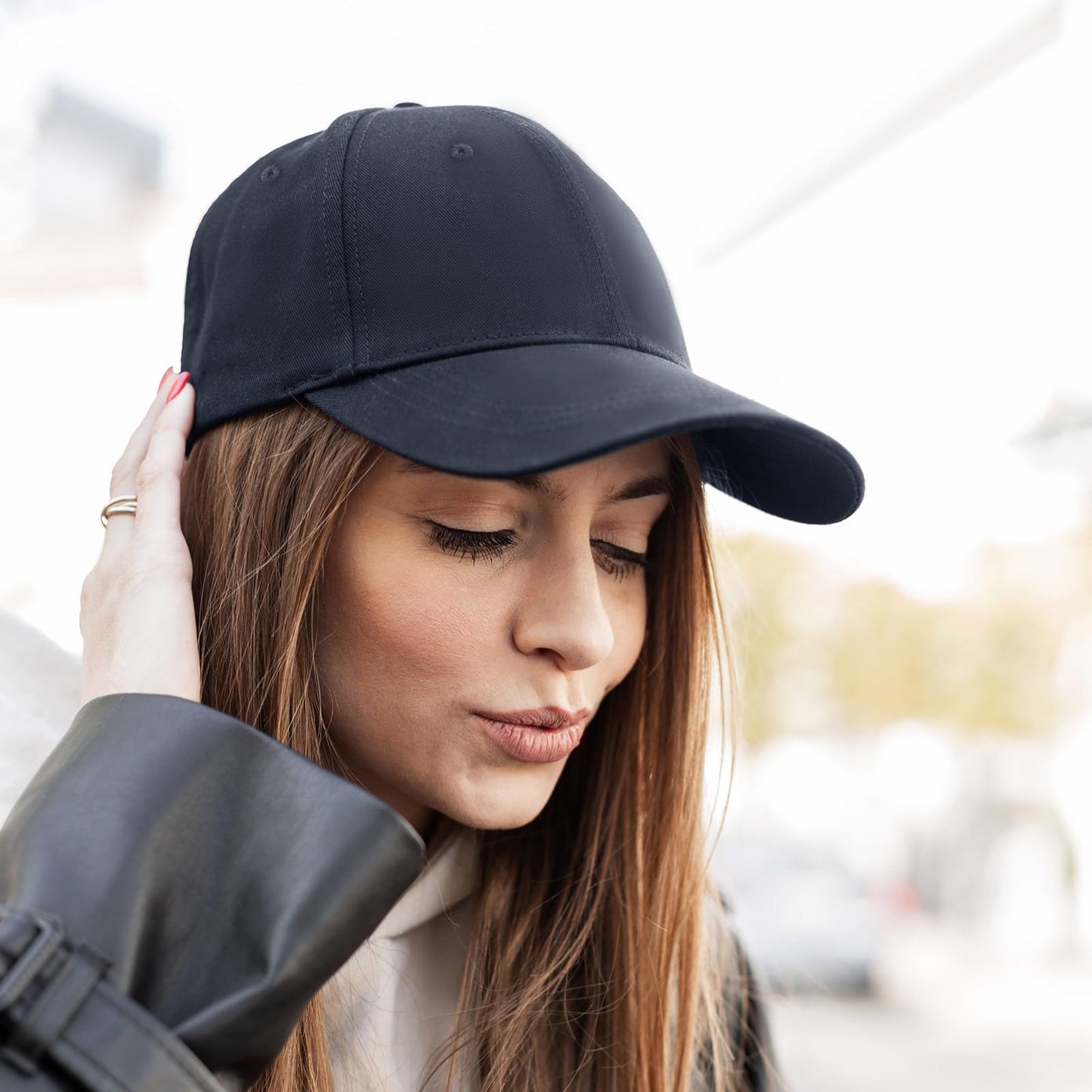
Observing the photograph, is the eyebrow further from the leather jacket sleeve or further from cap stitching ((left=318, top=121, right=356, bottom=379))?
the leather jacket sleeve

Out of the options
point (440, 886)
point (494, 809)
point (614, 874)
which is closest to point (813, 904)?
point (614, 874)

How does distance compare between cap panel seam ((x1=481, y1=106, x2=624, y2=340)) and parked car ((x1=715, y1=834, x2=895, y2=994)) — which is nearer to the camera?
cap panel seam ((x1=481, y1=106, x2=624, y2=340))

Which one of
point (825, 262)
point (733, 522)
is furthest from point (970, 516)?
point (733, 522)

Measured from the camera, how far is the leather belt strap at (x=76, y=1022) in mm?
1039

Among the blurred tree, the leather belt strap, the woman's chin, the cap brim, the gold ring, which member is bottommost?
the blurred tree

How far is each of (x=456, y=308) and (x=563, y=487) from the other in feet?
0.88

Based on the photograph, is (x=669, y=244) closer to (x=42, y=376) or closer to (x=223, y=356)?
(x=42, y=376)

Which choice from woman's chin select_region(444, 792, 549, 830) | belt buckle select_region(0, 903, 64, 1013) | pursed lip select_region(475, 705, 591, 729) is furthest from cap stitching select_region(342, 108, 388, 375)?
belt buckle select_region(0, 903, 64, 1013)

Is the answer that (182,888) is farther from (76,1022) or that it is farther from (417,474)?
(417,474)

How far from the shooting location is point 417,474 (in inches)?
57.6

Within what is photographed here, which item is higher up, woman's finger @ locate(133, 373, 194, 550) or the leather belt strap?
woman's finger @ locate(133, 373, 194, 550)

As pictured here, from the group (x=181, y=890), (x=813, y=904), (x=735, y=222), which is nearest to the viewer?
(x=181, y=890)

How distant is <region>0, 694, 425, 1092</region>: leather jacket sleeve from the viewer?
1.07 m

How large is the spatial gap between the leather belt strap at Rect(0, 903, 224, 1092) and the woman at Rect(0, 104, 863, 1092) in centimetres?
26
